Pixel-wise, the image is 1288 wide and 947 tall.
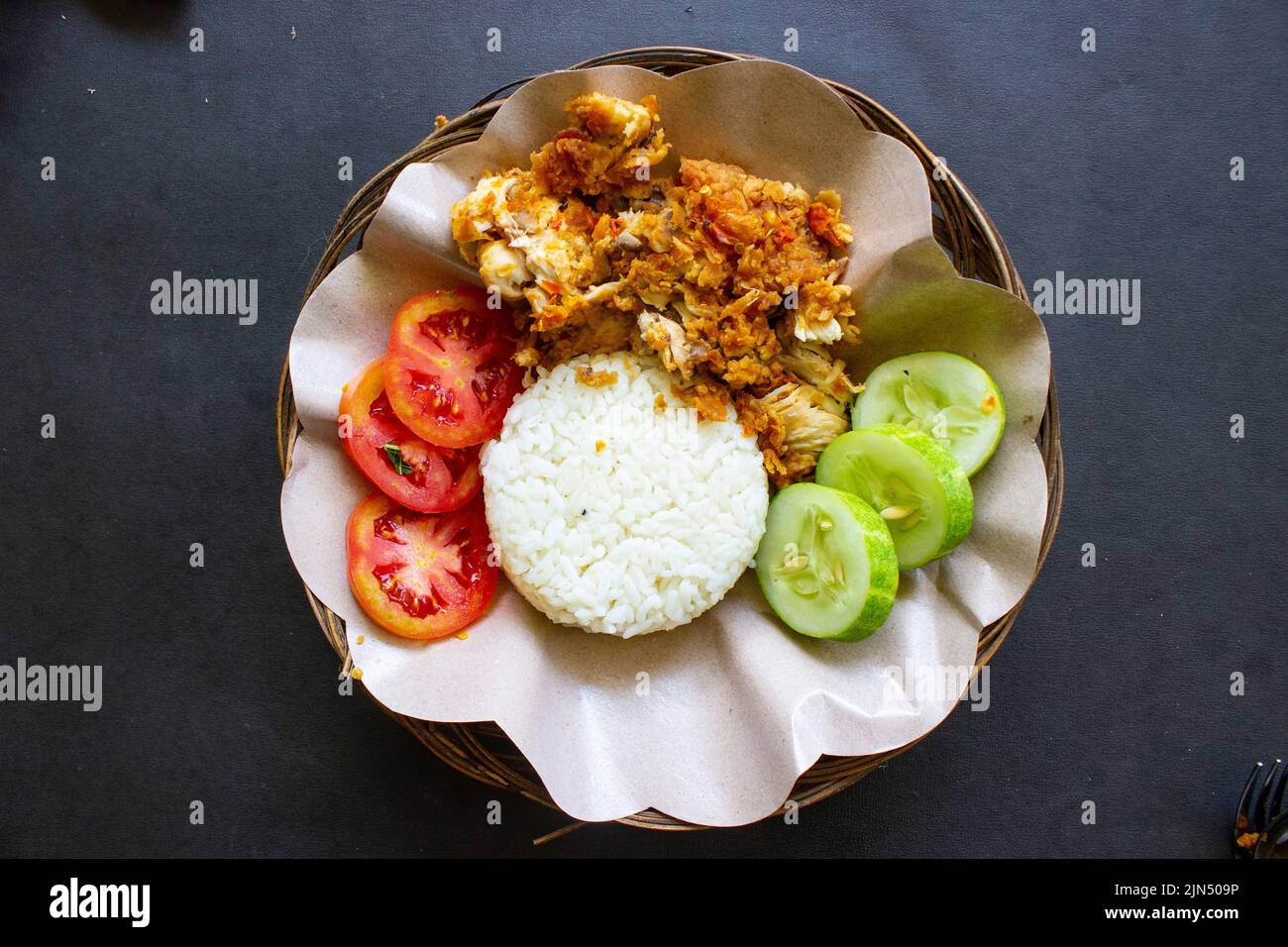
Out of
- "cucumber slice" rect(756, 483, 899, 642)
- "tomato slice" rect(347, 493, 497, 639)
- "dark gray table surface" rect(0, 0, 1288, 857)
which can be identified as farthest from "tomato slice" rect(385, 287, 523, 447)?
"cucumber slice" rect(756, 483, 899, 642)

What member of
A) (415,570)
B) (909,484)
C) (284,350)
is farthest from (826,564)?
(284,350)

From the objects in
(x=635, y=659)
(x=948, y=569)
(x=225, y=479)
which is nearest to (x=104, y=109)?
(x=225, y=479)

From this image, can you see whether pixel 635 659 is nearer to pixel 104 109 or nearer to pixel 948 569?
pixel 948 569

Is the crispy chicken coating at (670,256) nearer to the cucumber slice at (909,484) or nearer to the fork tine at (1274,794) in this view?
the cucumber slice at (909,484)

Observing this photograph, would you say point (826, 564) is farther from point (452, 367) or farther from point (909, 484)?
point (452, 367)

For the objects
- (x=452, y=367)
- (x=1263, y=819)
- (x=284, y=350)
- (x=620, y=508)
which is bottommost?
(x=1263, y=819)

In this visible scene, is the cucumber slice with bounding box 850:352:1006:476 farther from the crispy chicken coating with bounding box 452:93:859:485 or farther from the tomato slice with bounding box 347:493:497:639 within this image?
the tomato slice with bounding box 347:493:497:639

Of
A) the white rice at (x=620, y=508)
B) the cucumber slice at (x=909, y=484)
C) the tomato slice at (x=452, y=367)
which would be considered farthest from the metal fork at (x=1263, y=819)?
the tomato slice at (x=452, y=367)
